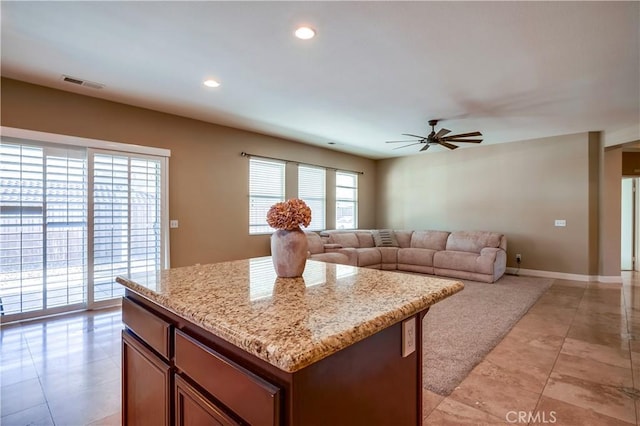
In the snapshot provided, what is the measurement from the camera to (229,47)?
9.06 ft

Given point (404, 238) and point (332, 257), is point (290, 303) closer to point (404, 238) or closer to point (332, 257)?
point (332, 257)

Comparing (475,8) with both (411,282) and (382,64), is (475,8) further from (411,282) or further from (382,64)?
(411,282)

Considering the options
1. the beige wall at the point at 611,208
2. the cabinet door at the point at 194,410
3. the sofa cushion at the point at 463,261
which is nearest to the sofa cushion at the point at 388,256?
the sofa cushion at the point at 463,261

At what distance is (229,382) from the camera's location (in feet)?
2.99

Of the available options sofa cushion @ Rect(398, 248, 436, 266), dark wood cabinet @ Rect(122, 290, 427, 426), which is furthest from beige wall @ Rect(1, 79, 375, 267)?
dark wood cabinet @ Rect(122, 290, 427, 426)

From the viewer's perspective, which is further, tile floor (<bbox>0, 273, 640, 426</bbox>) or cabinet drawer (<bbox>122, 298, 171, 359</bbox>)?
tile floor (<bbox>0, 273, 640, 426</bbox>)

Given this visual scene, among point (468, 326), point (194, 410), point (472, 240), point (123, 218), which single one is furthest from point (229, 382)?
point (472, 240)

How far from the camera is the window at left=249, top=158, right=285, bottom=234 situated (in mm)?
5715

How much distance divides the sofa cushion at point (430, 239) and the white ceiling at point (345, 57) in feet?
9.03

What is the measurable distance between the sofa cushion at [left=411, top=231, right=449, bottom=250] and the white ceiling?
9.03 ft

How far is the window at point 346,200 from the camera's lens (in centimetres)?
755

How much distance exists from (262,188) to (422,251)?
3.47 meters

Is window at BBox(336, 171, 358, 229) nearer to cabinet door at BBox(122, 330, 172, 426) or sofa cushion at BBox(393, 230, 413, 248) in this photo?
sofa cushion at BBox(393, 230, 413, 248)

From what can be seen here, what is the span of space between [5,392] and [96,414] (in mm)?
796
